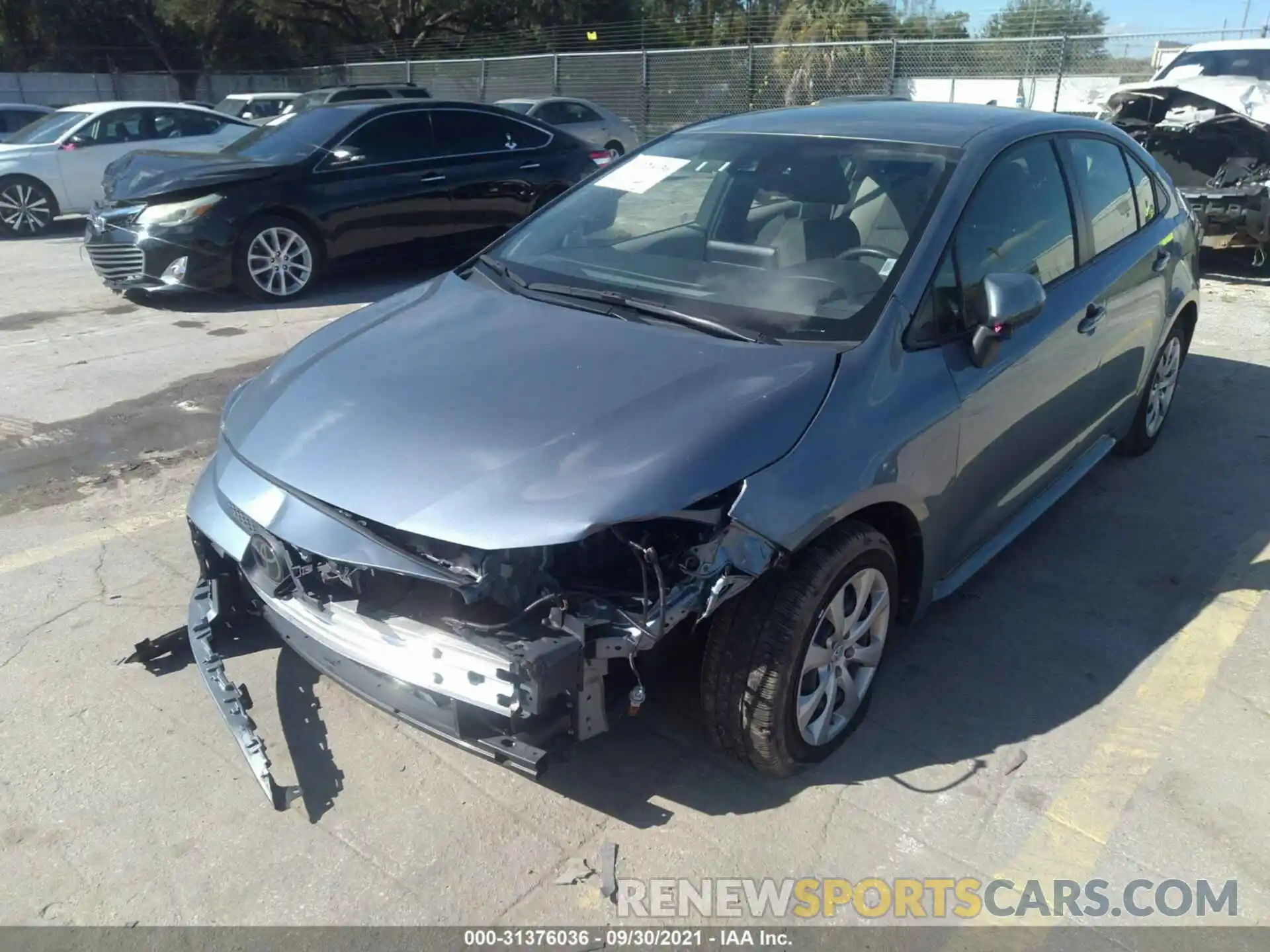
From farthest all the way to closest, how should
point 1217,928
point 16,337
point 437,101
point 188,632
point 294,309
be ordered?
point 437,101 < point 294,309 < point 16,337 < point 188,632 < point 1217,928

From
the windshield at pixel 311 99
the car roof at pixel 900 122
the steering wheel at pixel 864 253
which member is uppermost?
the car roof at pixel 900 122

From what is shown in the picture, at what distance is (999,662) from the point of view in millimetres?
3439

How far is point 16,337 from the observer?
741 centimetres

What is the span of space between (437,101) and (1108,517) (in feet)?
23.3

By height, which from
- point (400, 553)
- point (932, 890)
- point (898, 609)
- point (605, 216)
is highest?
point (605, 216)

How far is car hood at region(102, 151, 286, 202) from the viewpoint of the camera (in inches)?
311

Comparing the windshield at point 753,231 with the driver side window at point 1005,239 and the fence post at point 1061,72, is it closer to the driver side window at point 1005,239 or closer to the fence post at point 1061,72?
the driver side window at point 1005,239

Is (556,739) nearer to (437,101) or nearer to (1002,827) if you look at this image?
(1002,827)

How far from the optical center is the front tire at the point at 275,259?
8.06m

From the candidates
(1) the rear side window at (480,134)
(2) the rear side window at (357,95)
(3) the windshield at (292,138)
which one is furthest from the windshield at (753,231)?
(2) the rear side window at (357,95)

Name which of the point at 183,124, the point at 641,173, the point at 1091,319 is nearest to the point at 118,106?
the point at 183,124

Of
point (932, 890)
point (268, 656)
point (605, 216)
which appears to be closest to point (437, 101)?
point (605, 216)

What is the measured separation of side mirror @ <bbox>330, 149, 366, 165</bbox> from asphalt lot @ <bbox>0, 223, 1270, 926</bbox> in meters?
4.89

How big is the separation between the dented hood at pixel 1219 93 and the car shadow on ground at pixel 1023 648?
529cm
